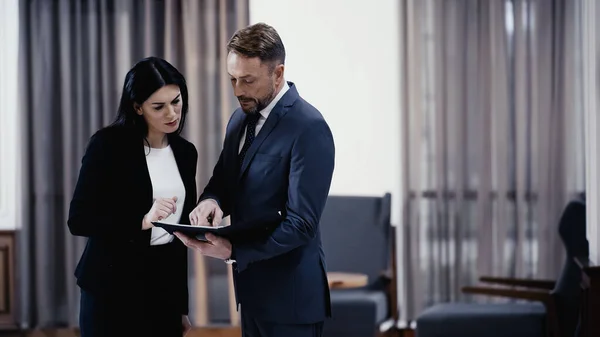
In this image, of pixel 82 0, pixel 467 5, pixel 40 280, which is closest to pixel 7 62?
pixel 82 0

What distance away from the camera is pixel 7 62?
16.2ft

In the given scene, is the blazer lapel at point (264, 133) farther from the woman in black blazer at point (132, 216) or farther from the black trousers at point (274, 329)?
the black trousers at point (274, 329)

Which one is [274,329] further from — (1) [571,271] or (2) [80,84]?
(2) [80,84]

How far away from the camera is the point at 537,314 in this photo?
13.1 feet

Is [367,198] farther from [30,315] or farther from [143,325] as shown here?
[143,325]

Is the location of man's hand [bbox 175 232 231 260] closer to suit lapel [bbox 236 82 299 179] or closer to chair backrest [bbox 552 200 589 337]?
suit lapel [bbox 236 82 299 179]

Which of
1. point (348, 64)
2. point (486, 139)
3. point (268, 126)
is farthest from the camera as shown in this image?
point (348, 64)

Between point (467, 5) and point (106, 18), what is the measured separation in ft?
6.87

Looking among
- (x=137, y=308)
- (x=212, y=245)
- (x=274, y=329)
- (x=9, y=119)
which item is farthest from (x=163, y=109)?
(x=9, y=119)

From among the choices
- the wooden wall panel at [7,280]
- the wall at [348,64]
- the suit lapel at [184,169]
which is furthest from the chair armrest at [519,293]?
the wooden wall panel at [7,280]

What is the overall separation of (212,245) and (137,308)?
0.30 m

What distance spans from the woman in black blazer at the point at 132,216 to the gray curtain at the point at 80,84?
2.62 meters

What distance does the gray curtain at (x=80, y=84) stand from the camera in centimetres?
480

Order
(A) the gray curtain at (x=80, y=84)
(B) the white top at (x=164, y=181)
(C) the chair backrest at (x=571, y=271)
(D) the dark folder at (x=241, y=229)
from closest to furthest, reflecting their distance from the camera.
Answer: (D) the dark folder at (x=241, y=229) < (B) the white top at (x=164, y=181) < (C) the chair backrest at (x=571, y=271) < (A) the gray curtain at (x=80, y=84)
